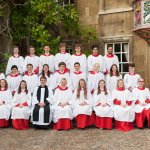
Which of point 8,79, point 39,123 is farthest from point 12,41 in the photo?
point 39,123

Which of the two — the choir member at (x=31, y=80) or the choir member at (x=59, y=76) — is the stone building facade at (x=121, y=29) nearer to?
the choir member at (x=59, y=76)

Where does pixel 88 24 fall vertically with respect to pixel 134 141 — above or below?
above

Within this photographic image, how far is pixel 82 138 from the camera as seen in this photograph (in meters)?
10.6

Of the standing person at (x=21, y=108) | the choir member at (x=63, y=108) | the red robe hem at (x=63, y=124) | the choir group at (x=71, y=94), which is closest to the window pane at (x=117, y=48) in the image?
the choir group at (x=71, y=94)

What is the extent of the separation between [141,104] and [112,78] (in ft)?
5.12

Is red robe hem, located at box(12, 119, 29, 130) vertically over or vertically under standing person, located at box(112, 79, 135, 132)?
under

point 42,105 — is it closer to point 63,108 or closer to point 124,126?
point 63,108

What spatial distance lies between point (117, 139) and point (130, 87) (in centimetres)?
311

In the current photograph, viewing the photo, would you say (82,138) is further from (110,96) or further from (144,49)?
(144,49)

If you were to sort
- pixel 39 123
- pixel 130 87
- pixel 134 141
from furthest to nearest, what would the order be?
1. pixel 130 87
2. pixel 39 123
3. pixel 134 141

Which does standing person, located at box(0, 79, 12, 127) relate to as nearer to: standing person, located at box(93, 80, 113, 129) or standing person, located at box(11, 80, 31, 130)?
standing person, located at box(11, 80, 31, 130)

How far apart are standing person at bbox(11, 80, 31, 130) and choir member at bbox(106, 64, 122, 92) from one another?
2551 millimetres

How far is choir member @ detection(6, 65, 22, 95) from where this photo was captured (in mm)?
13413

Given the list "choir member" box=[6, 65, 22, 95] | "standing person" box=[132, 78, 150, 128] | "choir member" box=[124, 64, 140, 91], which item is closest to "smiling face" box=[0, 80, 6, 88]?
"choir member" box=[6, 65, 22, 95]
